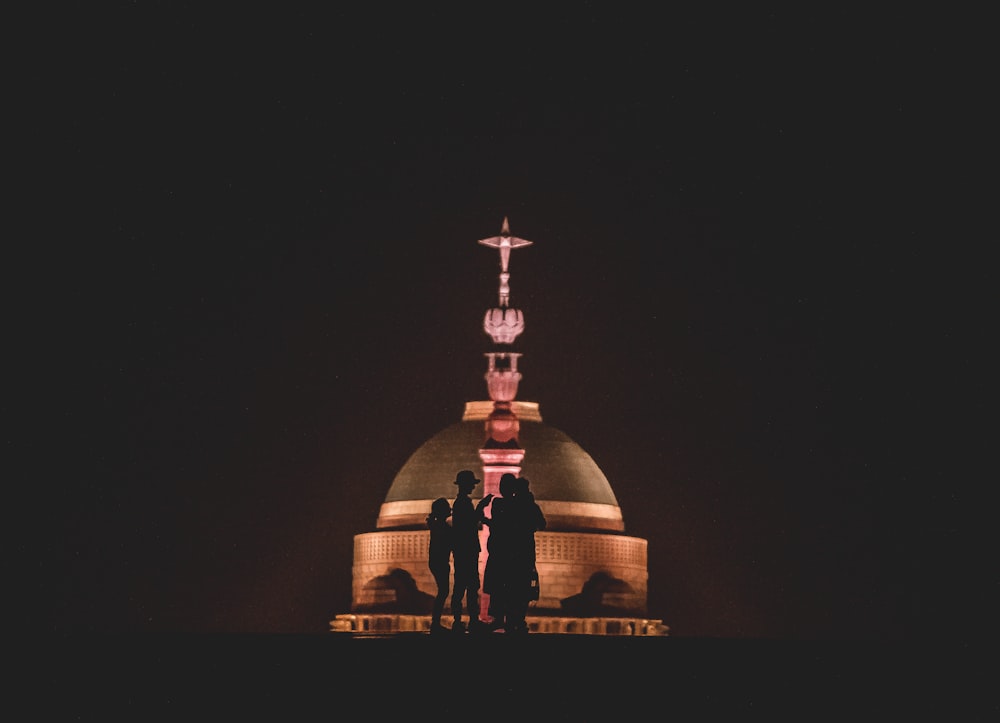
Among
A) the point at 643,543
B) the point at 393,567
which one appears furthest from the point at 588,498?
the point at 393,567

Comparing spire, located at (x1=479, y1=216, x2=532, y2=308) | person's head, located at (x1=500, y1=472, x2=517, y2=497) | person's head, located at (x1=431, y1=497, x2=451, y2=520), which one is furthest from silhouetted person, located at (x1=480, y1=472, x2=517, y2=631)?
spire, located at (x1=479, y1=216, x2=532, y2=308)

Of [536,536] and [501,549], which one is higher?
[536,536]

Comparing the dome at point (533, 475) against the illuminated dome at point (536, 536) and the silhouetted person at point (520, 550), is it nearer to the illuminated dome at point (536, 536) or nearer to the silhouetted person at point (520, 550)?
the illuminated dome at point (536, 536)

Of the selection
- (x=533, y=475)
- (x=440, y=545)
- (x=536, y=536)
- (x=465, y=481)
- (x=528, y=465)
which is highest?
(x=528, y=465)

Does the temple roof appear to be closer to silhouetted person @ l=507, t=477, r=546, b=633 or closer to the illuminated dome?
the illuminated dome

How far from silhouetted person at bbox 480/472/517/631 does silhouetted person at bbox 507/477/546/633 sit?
22 millimetres

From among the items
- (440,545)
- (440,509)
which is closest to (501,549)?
(440,509)

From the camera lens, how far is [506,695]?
58.9 ft

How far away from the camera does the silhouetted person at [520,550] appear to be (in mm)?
21656

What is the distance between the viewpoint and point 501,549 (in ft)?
71.5

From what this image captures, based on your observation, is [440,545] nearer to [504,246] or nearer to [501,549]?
[501,549]

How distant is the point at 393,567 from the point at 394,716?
44.1m

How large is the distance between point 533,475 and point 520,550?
131 feet

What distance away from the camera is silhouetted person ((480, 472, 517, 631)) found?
2166cm
